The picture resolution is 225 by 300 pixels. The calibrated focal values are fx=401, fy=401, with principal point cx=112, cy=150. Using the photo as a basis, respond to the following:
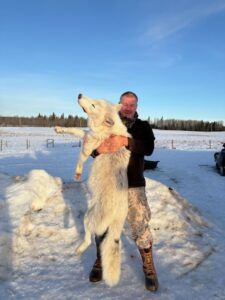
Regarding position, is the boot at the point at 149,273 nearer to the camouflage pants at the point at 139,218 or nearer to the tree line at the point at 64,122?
the camouflage pants at the point at 139,218

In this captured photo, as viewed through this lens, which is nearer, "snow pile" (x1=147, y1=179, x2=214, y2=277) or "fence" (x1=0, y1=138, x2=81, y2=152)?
"snow pile" (x1=147, y1=179, x2=214, y2=277)

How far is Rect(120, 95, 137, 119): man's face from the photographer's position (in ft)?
16.0

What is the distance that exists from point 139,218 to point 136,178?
48 centimetres

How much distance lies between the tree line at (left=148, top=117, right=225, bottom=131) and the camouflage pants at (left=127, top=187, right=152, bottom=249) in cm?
9041

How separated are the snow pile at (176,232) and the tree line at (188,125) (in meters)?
87.2

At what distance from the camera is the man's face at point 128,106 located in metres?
4.88

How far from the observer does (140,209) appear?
482 cm

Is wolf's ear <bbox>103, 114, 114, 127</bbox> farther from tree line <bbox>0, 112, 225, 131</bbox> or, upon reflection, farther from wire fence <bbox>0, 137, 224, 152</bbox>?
tree line <bbox>0, 112, 225, 131</bbox>

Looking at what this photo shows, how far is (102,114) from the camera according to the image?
14.7 feet

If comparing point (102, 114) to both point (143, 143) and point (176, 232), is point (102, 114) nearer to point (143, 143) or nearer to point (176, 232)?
point (143, 143)

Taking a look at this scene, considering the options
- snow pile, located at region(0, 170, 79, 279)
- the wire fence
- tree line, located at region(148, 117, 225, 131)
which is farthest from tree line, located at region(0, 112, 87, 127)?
snow pile, located at region(0, 170, 79, 279)

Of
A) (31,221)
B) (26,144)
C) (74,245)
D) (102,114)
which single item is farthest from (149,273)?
(26,144)

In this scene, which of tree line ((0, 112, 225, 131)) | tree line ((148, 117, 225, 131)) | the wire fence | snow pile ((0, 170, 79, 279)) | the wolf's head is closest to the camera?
the wolf's head

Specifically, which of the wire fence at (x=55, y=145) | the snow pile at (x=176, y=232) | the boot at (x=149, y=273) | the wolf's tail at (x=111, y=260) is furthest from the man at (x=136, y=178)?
the wire fence at (x=55, y=145)
